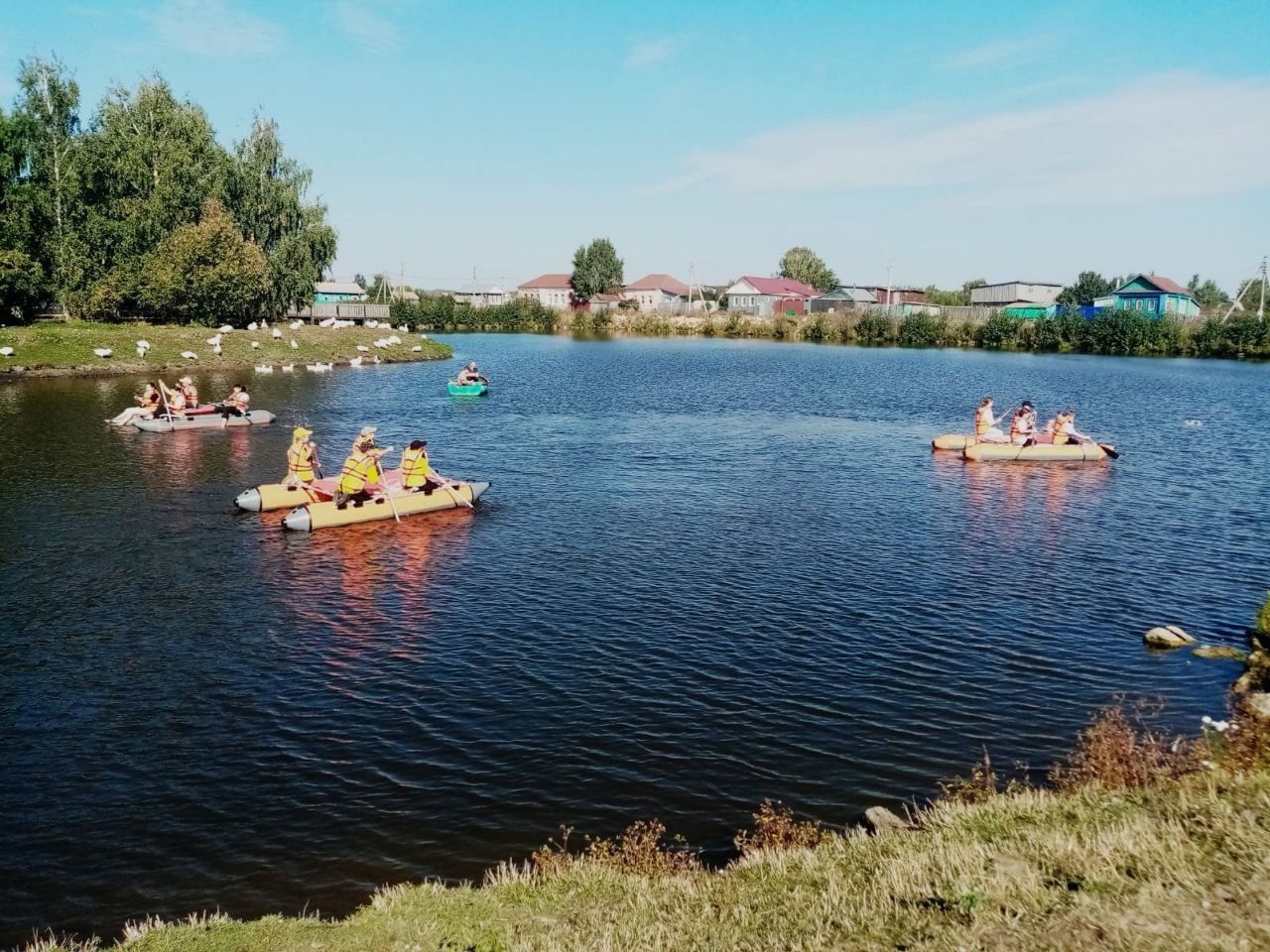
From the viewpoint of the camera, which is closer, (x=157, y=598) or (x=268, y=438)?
(x=157, y=598)

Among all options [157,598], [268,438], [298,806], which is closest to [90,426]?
[268,438]

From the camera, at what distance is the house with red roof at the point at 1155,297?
111m

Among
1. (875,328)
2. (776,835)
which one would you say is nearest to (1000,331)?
(875,328)

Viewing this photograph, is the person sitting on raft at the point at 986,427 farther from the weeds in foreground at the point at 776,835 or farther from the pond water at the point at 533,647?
the weeds in foreground at the point at 776,835

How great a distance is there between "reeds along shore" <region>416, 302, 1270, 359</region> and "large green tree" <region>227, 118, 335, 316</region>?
4927 cm

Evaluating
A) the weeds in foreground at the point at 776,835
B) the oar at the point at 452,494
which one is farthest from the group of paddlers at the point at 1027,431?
the weeds in foreground at the point at 776,835

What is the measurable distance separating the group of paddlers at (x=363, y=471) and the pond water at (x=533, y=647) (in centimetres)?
130

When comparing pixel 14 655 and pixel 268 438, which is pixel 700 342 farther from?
pixel 14 655

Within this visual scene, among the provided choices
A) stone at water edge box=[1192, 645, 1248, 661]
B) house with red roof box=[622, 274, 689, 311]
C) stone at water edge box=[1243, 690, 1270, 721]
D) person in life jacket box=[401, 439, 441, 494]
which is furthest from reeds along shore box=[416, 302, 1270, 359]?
stone at water edge box=[1243, 690, 1270, 721]

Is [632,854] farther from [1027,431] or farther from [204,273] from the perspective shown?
[204,273]

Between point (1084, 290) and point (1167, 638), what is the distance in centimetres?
13006

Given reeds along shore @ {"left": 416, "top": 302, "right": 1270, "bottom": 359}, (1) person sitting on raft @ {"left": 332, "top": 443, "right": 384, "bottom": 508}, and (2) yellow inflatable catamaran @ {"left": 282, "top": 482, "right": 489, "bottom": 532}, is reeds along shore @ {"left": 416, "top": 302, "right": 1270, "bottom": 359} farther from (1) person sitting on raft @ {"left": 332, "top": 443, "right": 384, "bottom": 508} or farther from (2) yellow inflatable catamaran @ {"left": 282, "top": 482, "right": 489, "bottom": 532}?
(1) person sitting on raft @ {"left": 332, "top": 443, "right": 384, "bottom": 508}

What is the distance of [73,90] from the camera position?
222 feet

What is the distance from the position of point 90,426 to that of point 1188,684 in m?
40.7
